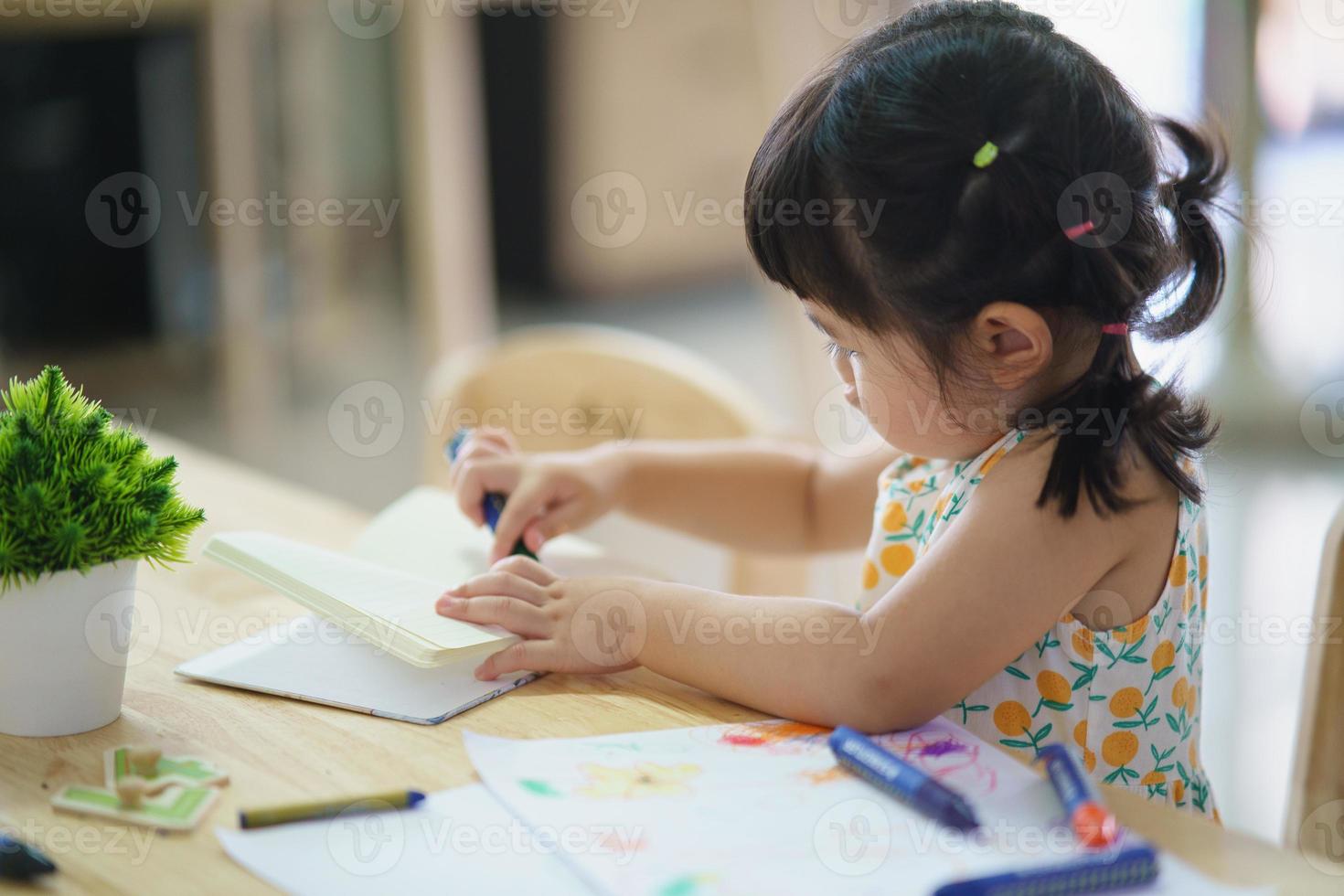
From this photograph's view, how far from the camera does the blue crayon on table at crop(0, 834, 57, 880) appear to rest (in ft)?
1.59

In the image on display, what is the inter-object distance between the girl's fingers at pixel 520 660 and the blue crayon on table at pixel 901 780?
0.54 feet

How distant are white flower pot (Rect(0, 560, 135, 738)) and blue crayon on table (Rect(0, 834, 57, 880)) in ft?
0.39

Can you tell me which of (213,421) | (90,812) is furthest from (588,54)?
(90,812)

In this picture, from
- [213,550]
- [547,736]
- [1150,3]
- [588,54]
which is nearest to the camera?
[547,736]

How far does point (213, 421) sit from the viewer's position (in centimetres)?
254

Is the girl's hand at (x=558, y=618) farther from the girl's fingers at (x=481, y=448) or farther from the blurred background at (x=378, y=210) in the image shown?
the blurred background at (x=378, y=210)

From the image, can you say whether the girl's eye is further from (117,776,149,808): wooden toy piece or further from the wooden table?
(117,776,149,808): wooden toy piece

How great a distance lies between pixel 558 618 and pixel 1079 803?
0.30m

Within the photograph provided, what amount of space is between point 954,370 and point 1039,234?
0.09 m

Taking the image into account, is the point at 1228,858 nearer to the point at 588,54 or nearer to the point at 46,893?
the point at 46,893

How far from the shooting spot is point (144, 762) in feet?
1.82

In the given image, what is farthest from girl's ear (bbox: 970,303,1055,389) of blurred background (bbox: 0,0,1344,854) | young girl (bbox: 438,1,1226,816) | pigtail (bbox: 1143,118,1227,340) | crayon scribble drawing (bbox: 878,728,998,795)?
blurred background (bbox: 0,0,1344,854)

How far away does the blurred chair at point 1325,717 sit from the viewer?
73 centimetres

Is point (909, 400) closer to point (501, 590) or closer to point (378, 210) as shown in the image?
point (501, 590)
